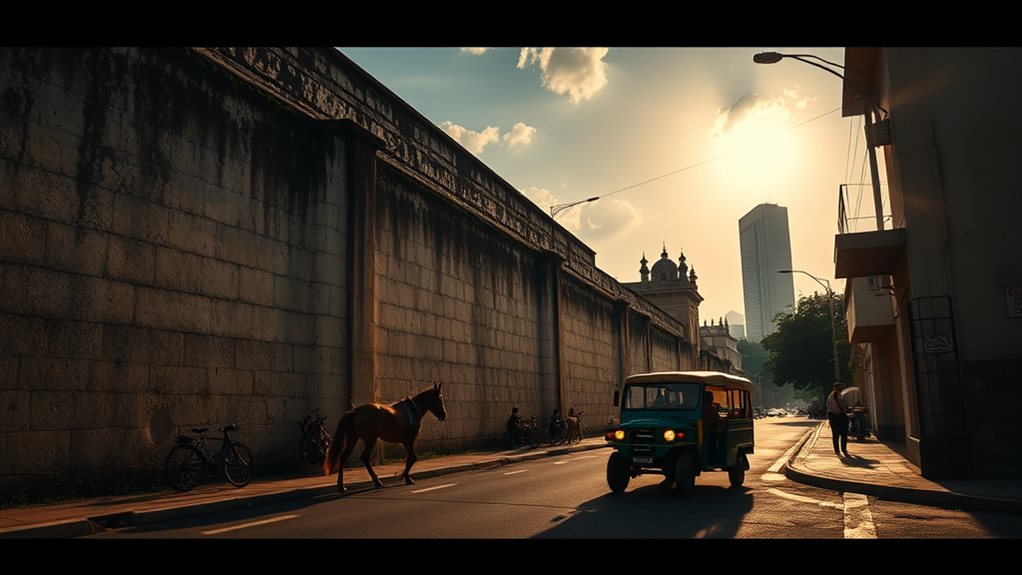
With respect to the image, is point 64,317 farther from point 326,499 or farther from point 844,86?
point 844,86

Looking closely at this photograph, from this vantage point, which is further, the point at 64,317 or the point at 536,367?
the point at 536,367

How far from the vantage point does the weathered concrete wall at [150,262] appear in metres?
9.95

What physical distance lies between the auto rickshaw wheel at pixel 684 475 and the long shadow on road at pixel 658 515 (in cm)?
14

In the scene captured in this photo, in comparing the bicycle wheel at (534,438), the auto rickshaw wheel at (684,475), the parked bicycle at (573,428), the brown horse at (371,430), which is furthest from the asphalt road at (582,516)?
the parked bicycle at (573,428)

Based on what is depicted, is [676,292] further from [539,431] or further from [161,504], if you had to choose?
[161,504]

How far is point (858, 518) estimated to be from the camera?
9195 millimetres

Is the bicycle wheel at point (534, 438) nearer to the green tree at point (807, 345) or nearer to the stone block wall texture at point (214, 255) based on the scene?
the stone block wall texture at point (214, 255)

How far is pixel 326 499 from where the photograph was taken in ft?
36.9

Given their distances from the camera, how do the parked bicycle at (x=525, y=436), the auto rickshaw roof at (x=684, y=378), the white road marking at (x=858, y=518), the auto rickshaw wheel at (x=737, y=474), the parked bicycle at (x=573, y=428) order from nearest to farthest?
the white road marking at (x=858, y=518)
the auto rickshaw roof at (x=684, y=378)
the auto rickshaw wheel at (x=737, y=474)
the parked bicycle at (x=525, y=436)
the parked bicycle at (x=573, y=428)

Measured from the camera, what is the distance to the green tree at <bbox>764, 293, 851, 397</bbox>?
63.3 metres

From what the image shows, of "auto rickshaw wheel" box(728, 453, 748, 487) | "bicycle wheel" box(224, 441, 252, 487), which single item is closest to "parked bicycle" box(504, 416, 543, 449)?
"auto rickshaw wheel" box(728, 453, 748, 487)
